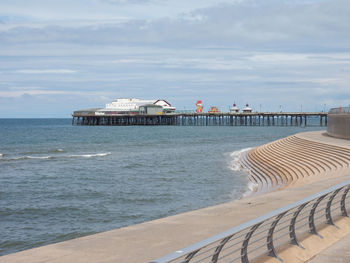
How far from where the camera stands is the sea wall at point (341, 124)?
122ft

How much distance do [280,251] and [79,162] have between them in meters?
30.9

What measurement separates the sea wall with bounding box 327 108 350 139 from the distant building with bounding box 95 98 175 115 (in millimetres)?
83721

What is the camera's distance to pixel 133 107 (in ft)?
418

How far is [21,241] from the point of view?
1466cm

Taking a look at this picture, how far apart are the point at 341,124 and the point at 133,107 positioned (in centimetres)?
9187

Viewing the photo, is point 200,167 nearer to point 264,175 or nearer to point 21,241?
point 264,175

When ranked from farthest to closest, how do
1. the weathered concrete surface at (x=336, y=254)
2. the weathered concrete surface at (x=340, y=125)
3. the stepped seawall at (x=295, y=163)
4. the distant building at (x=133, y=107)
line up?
the distant building at (x=133, y=107) < the weathered concrete surface at (x=340, y=125) < the stepped seawall at (x=295, y=163) < the weathered concrete surface at (x=336, y=254)

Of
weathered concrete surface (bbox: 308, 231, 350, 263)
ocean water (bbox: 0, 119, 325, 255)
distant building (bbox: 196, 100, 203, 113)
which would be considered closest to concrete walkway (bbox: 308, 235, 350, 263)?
weathered concrete surface (bbox: 308, 231, 350, 263)

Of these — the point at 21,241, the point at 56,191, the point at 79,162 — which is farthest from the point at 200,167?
the point at 21,241

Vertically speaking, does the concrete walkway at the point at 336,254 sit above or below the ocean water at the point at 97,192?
above

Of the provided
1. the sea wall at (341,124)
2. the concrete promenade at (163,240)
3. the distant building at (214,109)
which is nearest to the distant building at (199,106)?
the distant building at (214,109)

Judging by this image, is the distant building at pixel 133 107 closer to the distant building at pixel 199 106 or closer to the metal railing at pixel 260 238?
the distant building at pixel 199 106

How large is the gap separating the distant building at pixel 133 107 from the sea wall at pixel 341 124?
275ft

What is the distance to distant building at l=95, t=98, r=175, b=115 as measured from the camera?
12425 cm
